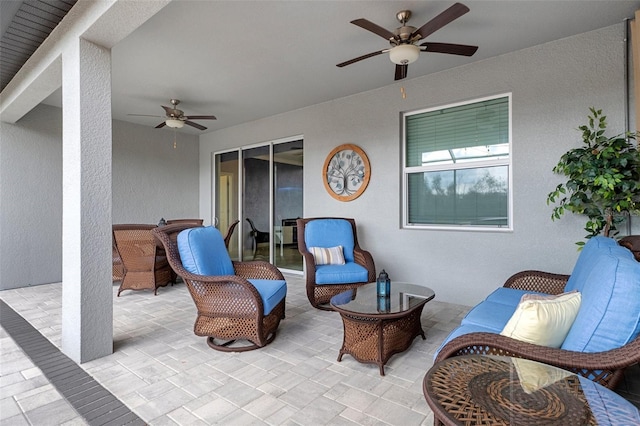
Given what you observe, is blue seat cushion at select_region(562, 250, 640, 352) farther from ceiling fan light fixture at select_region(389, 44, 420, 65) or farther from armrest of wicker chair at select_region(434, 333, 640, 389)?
ceiling fan light fixture at select_region(389, 44, 420, 65)

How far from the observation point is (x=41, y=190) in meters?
5.11

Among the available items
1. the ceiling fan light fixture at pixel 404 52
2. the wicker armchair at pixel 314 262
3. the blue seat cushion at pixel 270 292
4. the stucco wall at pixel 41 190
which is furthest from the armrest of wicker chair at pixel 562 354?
the stucco wall at pixel 41 190

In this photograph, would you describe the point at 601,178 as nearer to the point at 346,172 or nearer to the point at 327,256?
the point at 327,256

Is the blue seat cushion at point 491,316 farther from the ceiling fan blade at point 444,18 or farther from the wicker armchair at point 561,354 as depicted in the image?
the ceiling fan blade at point 444,18

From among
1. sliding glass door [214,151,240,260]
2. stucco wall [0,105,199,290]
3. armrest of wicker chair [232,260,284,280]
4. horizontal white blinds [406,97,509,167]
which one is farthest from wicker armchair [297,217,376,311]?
stucco wall [0,105,199,290]

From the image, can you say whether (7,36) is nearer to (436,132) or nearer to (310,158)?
(310,158)

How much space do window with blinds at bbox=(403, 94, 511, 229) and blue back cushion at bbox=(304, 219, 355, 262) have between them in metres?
0.85

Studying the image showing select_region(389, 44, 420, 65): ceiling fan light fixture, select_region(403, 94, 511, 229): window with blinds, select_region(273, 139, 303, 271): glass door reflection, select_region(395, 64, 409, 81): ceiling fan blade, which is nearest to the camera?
select_region(389, 44, 420, 65): ceiling fan light fixture

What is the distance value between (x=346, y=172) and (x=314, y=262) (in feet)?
5.62

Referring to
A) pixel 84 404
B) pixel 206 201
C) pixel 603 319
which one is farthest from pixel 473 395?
pixel 206 201

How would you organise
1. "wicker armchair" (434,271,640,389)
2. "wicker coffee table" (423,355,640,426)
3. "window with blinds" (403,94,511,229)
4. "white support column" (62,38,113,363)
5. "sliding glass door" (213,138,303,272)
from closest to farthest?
"wicker coffee table" (423,355,640,426) → "wicker armchair" (434,271,640,389) → "white support column" (62,38,113,363) → "window with blinds" (403,94,511,229) → "sliding glass door" (213,138,303,272)

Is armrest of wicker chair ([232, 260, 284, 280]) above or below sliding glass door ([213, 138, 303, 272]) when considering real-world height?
below

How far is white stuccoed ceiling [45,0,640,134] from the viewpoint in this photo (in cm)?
274

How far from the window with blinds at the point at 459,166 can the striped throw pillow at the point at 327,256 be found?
3.57ft
